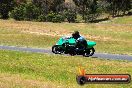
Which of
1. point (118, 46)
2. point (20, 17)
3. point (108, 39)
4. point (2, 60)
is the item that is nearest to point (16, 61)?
point (2, 60)

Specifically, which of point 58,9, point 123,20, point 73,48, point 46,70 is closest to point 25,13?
point 58,9

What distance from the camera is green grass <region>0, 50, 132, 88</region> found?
20344 millimetres

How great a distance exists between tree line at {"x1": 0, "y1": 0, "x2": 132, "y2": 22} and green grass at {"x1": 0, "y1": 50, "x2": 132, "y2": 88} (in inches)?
2676

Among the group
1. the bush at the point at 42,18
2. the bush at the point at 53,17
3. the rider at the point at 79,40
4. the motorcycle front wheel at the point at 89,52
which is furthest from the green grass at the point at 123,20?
the rider at the point at 79,40

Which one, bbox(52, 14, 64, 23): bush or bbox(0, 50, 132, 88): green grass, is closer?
bbox(0, 50, 132, 88): green grass

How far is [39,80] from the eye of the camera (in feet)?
69.5

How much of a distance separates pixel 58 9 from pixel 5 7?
22.2m

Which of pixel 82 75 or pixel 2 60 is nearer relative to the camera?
pixel 82 75

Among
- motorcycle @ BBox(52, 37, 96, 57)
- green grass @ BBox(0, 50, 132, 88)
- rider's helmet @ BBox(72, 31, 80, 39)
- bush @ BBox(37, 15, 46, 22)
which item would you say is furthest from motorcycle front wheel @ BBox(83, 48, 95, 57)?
bush @ BBox(37, 15, 46, 22)

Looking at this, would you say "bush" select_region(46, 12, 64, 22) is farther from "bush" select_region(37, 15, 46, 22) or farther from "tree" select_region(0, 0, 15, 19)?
"tree" select_region(0, 0, 15, 19)

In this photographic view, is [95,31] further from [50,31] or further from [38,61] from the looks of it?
[38,61]

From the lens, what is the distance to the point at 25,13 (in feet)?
314

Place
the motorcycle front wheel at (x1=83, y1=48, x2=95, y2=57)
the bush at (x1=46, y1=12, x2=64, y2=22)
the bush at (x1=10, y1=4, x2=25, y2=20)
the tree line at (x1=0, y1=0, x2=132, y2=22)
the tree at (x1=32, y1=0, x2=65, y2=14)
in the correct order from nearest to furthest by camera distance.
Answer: the motorcycle front wheel at (x1=83, y1=48, x2=95, y2=57) < the bush at (x1=10, y1=4, x2=25, y2=20) < the bush at (x1=46, y1=12, x2=64, y2=22) < the tree line at (x1=0, y1=0, x2=132, y2=22) < the tree at (x1=32, y1=0, x2=65, y2=14)

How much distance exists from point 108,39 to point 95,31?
775cm
